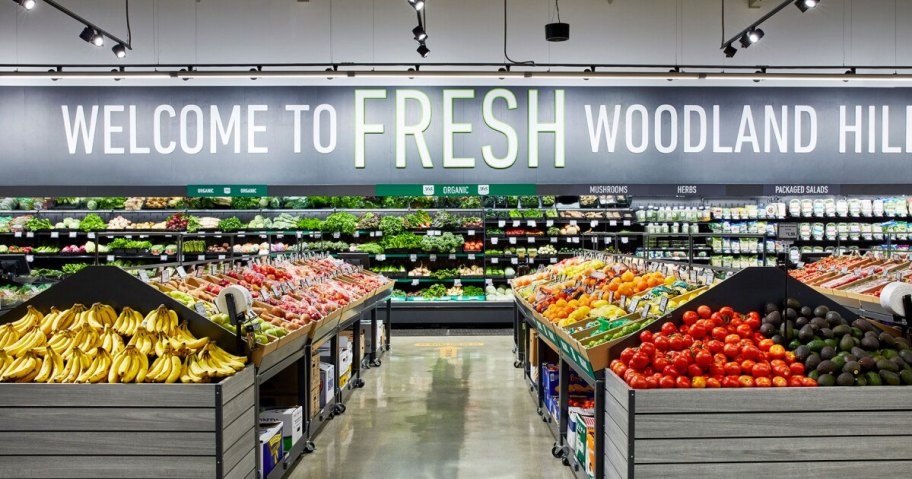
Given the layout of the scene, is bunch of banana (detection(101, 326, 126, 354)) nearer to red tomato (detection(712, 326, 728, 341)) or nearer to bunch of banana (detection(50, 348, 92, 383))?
bunch of banana (detection(50, 348, 92, 383))

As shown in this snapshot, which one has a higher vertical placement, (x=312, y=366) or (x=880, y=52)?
(x=880, y=52)

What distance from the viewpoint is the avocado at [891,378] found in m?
3.27

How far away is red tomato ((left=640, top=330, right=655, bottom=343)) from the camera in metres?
3.68

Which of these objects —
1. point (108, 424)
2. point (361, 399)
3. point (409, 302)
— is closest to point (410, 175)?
point (409, 302)

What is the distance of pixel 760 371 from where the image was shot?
3326mm

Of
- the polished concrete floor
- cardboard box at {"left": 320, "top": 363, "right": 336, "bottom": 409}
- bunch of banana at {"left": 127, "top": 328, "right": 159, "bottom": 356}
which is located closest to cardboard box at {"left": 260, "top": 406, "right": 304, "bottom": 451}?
the polished concrete floor

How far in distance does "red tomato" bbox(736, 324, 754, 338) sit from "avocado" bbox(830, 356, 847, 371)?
0.45m

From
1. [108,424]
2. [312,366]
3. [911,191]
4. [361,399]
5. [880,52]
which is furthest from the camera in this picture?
[880,52]

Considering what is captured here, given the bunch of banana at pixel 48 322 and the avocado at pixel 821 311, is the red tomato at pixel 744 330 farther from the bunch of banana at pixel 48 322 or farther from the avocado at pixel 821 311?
the bunch of banana at pixel 48 322

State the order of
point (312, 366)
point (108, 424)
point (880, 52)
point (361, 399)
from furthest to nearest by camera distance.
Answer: point (880, 52) < point (361, 399) < point (312, 366) < point (108, 424)

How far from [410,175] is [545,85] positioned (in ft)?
8.32

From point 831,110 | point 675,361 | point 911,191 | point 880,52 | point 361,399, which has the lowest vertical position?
point 361,399

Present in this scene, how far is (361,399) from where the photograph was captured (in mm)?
6453

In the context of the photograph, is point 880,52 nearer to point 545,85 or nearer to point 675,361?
point 545,85
